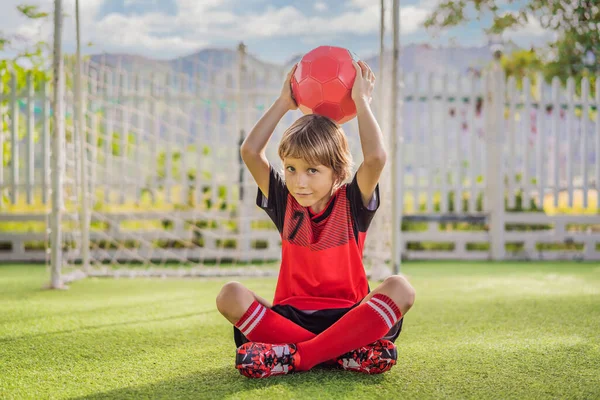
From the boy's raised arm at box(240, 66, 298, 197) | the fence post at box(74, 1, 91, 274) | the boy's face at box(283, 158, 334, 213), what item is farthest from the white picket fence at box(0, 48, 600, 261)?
the boy's face at box(283, 158, 334, 213)

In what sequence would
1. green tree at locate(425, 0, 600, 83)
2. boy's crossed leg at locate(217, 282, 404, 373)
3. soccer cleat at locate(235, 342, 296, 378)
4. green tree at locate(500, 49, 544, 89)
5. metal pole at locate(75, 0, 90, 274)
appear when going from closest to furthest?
soccer cleat at locate(235, 342, 296, 378)
boy's crossed leg at locate(217, 282, 404, 373)
metal pole at locate(75, 0, 90, 274)
green tree at locate(425, 0, 600, 83)
green tree at locate(500, 49, 544, 89)

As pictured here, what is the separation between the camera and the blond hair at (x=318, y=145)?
6.79ft

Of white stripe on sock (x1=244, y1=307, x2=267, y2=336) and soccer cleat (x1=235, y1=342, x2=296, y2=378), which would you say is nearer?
soccer cleat (x1=235, y1=342, x2=296, y2=378)

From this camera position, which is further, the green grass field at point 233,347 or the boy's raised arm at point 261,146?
the boy's raised arm at point 261,146

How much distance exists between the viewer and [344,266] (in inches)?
83.6

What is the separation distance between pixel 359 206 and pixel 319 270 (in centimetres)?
26

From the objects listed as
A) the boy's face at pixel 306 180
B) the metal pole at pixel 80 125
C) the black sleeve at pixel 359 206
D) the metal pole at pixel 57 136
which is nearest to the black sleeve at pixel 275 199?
the boy's face at pixel 306 180

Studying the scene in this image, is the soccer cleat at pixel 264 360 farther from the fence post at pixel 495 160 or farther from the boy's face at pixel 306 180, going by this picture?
the fence post at pixel 495 160

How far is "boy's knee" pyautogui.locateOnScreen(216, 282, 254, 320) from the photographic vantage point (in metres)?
2.02

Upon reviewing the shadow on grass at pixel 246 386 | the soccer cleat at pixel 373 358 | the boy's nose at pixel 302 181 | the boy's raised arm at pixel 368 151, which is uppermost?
the boy's raised arm at pixel 368 151

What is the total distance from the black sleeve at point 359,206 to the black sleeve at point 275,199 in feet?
0.78

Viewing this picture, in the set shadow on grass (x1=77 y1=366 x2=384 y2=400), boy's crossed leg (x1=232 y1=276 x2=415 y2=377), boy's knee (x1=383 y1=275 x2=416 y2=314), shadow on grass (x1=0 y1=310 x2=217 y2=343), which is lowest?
shadow on grass (x1=0 y1=310 x2=217 y2=343)

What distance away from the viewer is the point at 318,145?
2072mm

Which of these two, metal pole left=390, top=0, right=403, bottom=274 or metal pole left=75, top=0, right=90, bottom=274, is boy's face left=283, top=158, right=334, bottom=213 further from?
metal pole left=75, top=0, right=90, bottom=274
